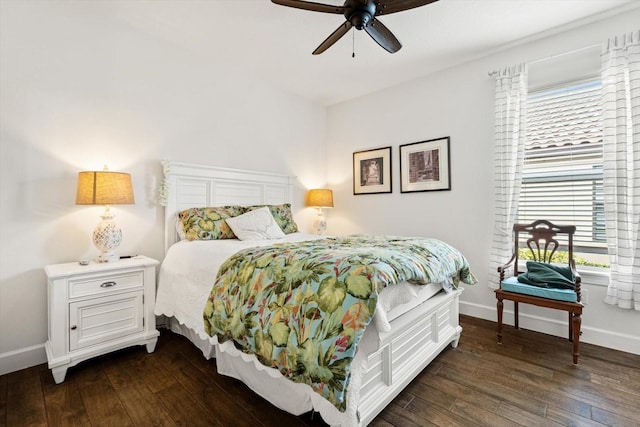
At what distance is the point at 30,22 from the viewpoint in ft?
7.13

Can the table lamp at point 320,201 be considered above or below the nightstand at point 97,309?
above

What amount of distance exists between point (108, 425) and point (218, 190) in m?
2.19

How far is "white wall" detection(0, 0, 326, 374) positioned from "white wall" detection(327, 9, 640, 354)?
1997mm

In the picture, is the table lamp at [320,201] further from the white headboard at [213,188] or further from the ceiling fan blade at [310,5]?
the ceiling fan blade at [310,5]

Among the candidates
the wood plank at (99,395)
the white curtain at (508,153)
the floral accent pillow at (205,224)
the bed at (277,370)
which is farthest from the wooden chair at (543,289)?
the wood plank at (99,395)

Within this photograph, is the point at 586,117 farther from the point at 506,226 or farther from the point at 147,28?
the point at 147,28

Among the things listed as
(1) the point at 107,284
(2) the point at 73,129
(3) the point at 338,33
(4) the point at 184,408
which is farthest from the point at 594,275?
(2) the point at 73,129

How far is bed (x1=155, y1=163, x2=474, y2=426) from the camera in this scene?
130 centimetres

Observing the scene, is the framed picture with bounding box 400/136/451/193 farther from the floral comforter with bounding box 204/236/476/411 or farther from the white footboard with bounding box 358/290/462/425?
the floral comforter with bounding box 204/236/476/411

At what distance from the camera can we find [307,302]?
132 cm

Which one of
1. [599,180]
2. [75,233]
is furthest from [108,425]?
[599,180]

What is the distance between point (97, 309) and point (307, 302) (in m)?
1.71

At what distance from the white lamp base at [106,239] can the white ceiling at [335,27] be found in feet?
5.92

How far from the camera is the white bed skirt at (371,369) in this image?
49.8 inches
